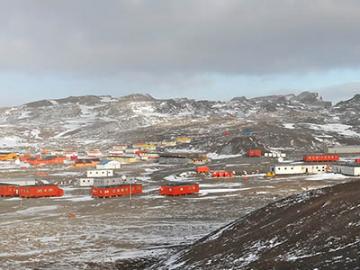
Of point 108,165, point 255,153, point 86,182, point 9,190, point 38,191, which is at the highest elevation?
Answer: point 255,153

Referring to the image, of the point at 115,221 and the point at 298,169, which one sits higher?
the point at 298,169

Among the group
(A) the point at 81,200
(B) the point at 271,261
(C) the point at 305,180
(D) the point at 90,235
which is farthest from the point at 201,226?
(C) the point at 305,180

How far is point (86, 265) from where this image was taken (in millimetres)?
37844

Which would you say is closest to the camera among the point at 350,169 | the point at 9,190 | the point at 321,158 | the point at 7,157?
the point at 9,190

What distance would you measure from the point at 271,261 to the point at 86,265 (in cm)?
1713

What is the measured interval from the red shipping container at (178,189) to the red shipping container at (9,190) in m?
28.8

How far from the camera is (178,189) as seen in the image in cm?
8556

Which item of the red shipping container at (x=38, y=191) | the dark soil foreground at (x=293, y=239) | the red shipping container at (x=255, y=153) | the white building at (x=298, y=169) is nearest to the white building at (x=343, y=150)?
the red shipping container at (x=255, y=153)

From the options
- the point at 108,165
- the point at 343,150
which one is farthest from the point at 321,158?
the point at 108,165

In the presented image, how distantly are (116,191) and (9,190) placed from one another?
21224mm

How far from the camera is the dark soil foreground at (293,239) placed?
24800mm

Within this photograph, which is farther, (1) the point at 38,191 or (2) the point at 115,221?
(1) the point at 38,191

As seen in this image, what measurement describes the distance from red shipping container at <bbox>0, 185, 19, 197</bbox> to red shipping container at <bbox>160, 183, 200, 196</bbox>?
28.8 meters

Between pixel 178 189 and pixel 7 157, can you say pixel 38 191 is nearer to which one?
pixel 178 189
